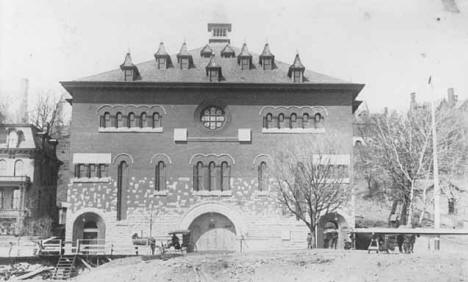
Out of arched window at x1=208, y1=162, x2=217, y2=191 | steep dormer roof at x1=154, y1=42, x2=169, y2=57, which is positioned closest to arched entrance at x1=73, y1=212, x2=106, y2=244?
arched window at x1=208, y1=162, x2=217, y2=191

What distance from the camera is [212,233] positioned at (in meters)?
33.4

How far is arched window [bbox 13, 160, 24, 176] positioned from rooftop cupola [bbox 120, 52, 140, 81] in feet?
43.0

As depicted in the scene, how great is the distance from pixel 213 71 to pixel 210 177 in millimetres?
6777

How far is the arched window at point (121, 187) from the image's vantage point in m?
33.0

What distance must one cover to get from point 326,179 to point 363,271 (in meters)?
8.64

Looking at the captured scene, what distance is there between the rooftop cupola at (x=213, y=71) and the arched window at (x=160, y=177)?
6.29 meters

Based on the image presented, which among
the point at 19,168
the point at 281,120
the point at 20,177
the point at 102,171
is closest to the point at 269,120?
the point at 281,120

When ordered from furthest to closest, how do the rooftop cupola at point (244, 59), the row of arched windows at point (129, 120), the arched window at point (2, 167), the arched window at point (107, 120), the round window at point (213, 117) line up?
the arched window at point (2, 167), the rooftop cupola at point (244, 59), the round window at point (213, 117), the arched window at point (107, 120), the row of arched windows at point (129, 120)

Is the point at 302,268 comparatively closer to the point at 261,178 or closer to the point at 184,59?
the point at 261,178

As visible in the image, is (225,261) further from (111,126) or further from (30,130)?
(30,130)

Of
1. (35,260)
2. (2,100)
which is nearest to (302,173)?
(35,260)

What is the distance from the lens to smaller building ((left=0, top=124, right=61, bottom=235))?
39.7 meters

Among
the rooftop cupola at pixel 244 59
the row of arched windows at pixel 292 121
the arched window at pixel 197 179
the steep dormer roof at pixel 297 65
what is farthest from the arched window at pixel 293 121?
the arched window at pixel 197 179

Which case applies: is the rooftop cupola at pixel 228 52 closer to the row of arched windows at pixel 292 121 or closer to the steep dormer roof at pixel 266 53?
the steep dormer roof at pixel 266 53
